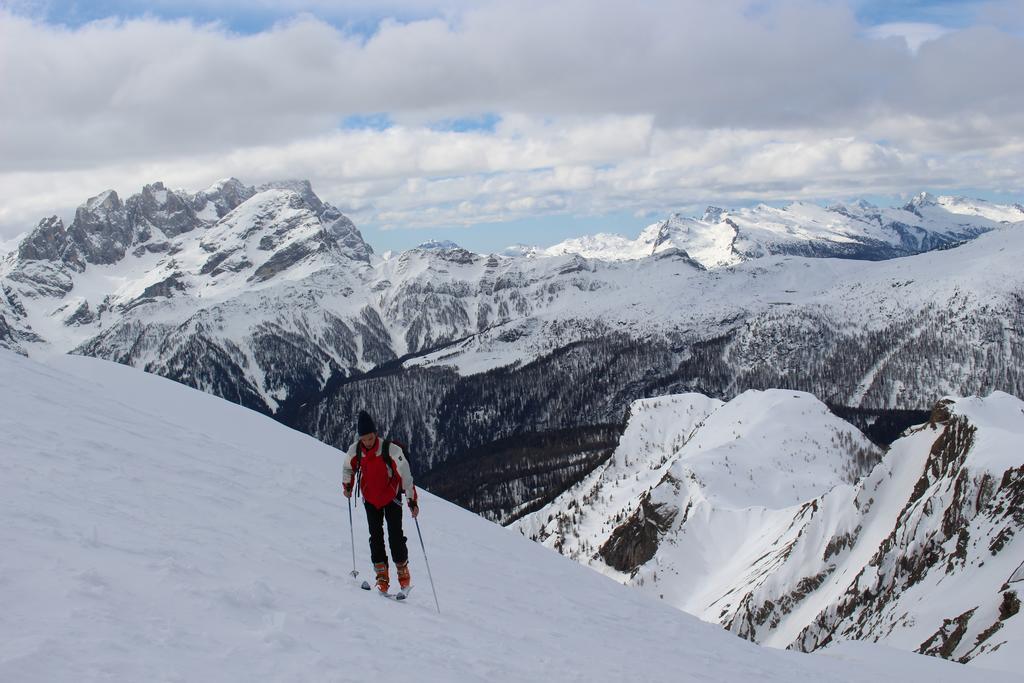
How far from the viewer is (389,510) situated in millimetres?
15602

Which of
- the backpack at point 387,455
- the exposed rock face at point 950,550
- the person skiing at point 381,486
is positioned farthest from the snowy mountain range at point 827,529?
the backpack at point 387,455

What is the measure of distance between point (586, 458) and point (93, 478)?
186 meters

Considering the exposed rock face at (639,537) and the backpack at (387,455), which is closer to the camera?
the backpack at (387,455)

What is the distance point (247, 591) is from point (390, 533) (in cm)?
390

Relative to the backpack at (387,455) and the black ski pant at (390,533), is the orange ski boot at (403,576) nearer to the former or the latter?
the black ski pant at (390,533)

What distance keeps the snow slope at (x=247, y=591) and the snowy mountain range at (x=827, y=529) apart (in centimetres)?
1947

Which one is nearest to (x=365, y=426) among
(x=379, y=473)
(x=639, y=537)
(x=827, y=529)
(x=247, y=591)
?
(x=379, y=473)

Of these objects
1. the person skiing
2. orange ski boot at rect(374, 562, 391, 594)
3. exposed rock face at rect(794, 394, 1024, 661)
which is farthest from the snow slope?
exposed rock face at rect(794, 394, 1024, 661)

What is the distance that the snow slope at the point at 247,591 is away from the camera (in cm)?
971

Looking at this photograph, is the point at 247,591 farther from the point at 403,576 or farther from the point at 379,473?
the point at 403,576

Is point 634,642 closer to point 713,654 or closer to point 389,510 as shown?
point 713,654

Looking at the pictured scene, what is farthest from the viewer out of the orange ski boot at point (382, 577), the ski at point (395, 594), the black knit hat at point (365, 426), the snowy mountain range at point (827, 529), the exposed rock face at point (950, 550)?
the snowy mountain range at point (827, 529)

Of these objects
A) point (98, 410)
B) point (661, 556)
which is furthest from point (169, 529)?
point (661, 556)

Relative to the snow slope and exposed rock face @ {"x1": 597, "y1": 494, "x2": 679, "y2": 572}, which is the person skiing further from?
exposed rock face @ {"x1": 597, "y1": 494, "x2": 679, "y2": 572}
